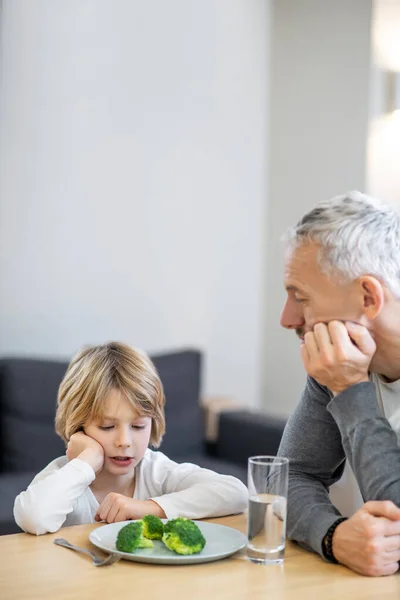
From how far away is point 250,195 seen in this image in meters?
4.45

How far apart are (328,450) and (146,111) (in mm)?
2703

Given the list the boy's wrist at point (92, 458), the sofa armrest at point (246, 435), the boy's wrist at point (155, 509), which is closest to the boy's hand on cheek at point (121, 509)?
the boy's wrist at point (155, 509)

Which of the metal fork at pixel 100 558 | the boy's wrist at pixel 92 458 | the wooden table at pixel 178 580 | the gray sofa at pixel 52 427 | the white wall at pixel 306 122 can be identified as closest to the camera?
the wooden table at pixel 178 580

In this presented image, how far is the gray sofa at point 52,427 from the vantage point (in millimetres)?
3229

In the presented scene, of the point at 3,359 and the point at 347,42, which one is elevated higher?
the point at 347,42

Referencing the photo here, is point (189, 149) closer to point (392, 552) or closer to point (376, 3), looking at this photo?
point (376, 3)

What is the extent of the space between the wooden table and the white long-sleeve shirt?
14 centimetres

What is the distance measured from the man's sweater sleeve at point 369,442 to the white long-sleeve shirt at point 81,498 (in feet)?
1.08

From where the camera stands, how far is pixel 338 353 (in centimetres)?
141

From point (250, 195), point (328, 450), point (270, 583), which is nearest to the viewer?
point (270, 583)

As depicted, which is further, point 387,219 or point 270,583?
point 387,219

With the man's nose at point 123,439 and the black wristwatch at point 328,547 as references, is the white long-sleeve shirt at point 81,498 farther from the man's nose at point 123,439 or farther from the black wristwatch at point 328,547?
the black wristwatch at point 328,547

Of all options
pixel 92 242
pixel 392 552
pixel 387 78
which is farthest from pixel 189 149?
pixel 392 552

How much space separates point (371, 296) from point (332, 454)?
0.31 meters
